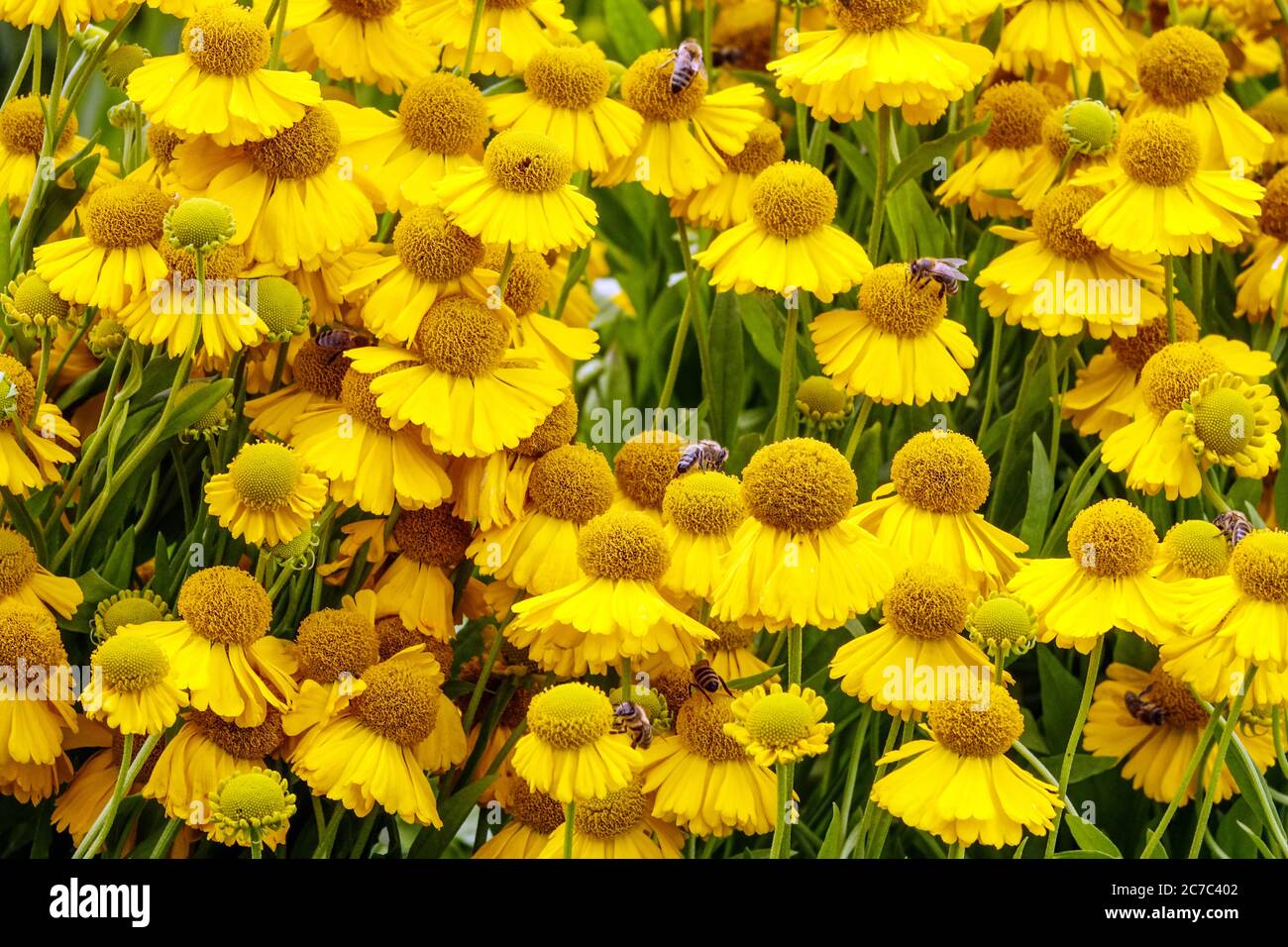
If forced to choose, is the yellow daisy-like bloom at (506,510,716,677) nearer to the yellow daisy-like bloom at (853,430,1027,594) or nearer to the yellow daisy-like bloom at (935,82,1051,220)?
the yellow daisy-like bloom at (853,430,1027,594)

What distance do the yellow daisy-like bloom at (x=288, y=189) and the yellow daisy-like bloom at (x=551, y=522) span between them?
191 millimetres

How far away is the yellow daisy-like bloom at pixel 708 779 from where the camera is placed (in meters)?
0.89

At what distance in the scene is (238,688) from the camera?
36.0 inches

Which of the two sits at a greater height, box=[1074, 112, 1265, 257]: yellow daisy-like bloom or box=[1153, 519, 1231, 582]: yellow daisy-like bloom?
box=[1074, 112, 1265, 257]: yellow daisy-like bloom

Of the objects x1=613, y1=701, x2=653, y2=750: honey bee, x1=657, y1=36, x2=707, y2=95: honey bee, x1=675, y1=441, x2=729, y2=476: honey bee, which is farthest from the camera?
x1=657, y1=36, x2=707, y2=95: honey bee

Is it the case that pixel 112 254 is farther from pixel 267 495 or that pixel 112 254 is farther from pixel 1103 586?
pixel 1103 586

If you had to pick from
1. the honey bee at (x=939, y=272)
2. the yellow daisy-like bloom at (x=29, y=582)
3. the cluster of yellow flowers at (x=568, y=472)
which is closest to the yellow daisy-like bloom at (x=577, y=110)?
the cluster of yellow flowers at (x=568, y=472)

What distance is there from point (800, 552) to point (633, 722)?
14 centimetres

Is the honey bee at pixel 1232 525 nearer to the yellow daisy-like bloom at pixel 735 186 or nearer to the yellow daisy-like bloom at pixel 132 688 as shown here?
the yellow daisy-like bloom at pixel 735 186

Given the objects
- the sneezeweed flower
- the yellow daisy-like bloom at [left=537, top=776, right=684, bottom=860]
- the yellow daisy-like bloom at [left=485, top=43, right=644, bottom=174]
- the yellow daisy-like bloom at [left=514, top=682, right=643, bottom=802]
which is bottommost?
the yellow daisy-like bloom at [left=537, top=776, right=684, bottom=860]

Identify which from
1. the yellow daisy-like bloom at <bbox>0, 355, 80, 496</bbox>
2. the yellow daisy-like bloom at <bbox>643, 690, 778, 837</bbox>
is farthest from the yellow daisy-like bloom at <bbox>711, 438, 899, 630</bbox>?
the yellow daisy-like bloom at <bbox>0, 355, 80, 496</bbox>

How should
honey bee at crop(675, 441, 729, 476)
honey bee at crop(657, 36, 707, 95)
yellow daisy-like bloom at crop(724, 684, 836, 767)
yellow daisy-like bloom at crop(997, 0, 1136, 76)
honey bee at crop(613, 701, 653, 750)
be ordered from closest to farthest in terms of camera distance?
1. yellow daisy-like bloom at crop(724, 684, 836, 767)
2. honey bee at crop(613, 701, 653, 750)
3. honey bee at crop(675, 441, 729, 476)
4. honey bee at crop(657, 36, 707, 95)
5. yellow daisy-like bloom at crop(997, 0, 1136, 76)

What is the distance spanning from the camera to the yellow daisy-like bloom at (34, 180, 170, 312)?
97 cm

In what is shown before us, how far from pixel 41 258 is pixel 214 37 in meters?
0.17
